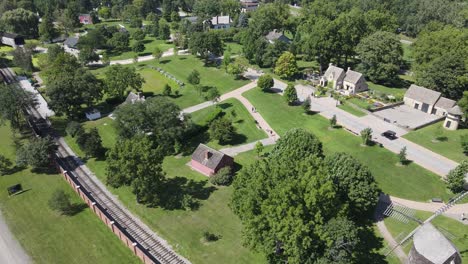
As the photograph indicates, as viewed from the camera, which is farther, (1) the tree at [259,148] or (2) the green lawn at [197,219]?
(1) the tree at [259,148]

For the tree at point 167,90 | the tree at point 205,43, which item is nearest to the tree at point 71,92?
the tree at point 167,90

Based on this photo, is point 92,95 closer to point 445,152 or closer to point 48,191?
point 48,191

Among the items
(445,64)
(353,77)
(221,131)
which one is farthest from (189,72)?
(445,64)

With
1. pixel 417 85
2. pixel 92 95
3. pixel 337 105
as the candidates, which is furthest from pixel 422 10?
pixel 92 95

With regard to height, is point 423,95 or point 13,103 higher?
point 423,95

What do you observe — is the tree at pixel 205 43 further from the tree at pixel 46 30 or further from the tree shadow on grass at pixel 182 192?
the tree at pixel 46 30

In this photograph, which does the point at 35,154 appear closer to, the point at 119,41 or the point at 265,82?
the point at 265,82
